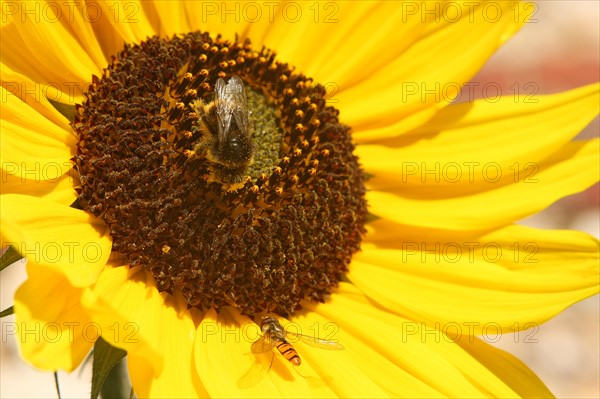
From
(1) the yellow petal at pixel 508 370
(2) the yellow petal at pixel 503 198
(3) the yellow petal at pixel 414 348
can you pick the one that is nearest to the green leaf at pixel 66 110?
(3) the yellow petal at pixel 414 348

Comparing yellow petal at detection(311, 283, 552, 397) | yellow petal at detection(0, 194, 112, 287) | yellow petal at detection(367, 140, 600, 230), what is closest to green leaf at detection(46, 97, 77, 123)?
yellow petal at detection(0, 194, 112, 287)

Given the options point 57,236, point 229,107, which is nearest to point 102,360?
point 57,236

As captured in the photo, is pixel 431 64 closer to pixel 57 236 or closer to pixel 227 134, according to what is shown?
pixel 227 134

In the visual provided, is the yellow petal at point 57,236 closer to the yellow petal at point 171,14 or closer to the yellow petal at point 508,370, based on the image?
the yellow petal at point 171,14

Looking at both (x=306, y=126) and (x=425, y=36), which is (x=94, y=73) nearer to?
(x=306, y=126)

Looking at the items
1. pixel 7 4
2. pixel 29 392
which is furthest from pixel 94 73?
pixel 29 392
